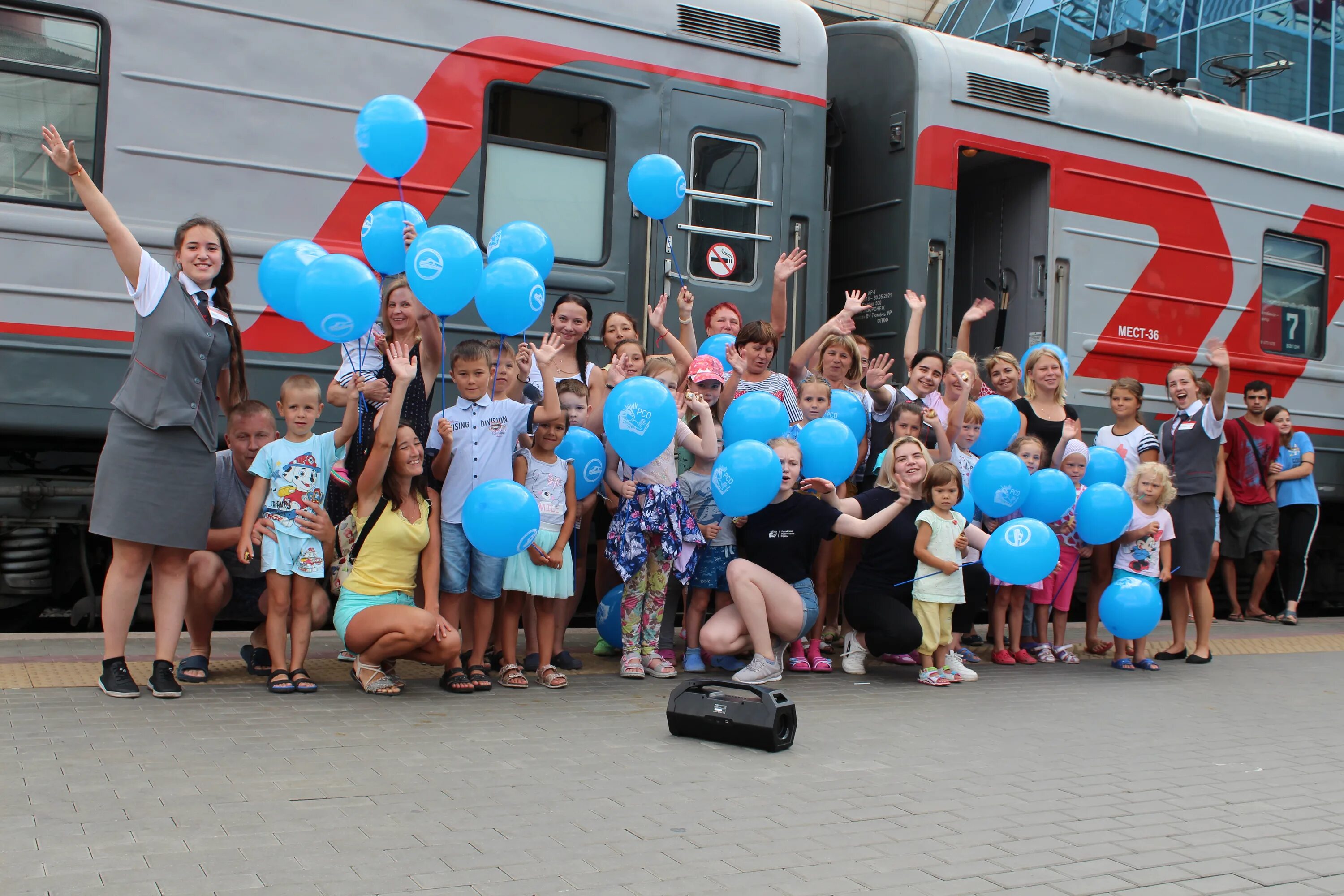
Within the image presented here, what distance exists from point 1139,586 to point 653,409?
115 inches

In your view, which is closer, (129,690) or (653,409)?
(129,690)

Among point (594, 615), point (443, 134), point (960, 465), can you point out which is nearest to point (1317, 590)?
point (960, 465)

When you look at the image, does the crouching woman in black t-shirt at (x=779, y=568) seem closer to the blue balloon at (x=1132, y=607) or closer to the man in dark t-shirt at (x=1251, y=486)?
the blue balloon at (x=1132, y=607)

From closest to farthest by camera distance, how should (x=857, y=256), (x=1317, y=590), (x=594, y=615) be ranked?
(x=594, y=615), (x=857, y=256), (x=1317, y=590)

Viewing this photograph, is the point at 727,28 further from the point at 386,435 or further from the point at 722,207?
the point at 386,435

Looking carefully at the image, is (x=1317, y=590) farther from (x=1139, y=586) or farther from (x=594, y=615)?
(x=594, y=615)

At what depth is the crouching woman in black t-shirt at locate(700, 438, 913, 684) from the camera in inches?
214

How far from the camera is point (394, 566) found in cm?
488

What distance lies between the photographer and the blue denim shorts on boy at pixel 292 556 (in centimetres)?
477

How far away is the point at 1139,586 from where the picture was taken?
6.26 metres

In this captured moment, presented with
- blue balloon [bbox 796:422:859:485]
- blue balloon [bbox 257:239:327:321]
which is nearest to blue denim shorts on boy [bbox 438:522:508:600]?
blue balloon [bbox 257:239:327:321]

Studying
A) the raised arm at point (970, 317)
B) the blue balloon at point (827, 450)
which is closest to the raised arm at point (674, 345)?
the blue balloon at point (827, 450)

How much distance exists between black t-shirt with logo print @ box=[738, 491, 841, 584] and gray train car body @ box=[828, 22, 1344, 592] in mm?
2242

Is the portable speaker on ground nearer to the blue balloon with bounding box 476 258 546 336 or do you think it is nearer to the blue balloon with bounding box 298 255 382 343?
the blue balloon with bounding box 476 258 546 336
